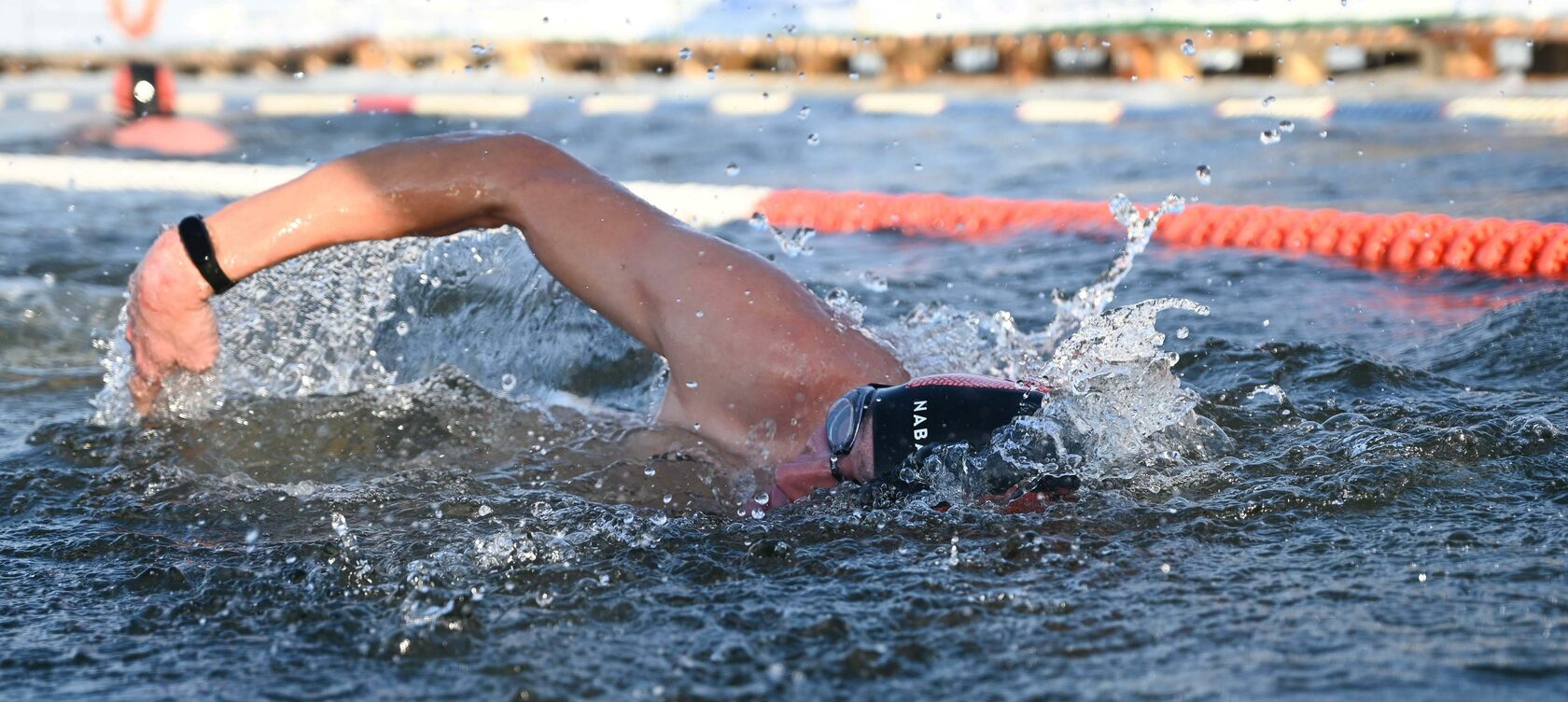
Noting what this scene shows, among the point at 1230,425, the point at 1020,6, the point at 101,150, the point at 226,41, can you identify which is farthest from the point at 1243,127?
the point at 226,41

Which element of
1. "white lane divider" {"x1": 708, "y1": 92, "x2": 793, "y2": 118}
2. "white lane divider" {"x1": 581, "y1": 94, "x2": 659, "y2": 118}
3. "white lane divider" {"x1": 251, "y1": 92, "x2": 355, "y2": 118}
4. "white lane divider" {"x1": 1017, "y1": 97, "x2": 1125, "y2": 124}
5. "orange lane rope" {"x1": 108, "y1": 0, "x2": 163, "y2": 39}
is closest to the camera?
"white lane divider" {"x1": 1017, "y1": 97, "x2": 1125, "y2": 124}

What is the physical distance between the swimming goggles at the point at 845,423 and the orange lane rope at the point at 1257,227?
288 cm

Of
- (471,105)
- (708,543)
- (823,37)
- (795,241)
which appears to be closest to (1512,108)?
(795,241)

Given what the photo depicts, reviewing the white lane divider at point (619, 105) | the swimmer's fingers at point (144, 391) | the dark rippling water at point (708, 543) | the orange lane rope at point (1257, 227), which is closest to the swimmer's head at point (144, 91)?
the white lane divider at point (619, 105)

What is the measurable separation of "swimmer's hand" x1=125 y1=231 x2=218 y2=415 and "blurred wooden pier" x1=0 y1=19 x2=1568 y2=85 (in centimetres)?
504

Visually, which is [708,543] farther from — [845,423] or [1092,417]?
[1092,417]

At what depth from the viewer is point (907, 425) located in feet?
6.92

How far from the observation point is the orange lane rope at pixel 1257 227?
4309 mm

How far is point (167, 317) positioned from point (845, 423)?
1179mm

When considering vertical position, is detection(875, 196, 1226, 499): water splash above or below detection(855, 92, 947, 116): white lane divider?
below

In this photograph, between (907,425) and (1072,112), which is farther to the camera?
(1072,112)

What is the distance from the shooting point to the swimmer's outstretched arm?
2.30m

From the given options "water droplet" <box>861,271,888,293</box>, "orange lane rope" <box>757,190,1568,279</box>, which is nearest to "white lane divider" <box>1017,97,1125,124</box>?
"orange lane rope" <box>757,190,1568,279</box>

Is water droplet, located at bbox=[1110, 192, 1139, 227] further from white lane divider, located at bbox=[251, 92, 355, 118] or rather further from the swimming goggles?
white lane divider, located at bbox=[251, 92, 355, 118]
